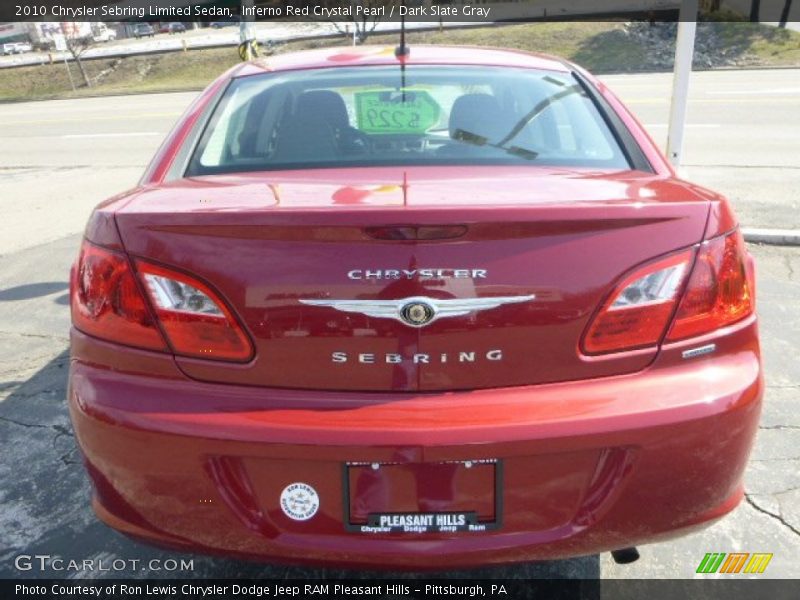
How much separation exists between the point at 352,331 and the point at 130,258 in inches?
23.5

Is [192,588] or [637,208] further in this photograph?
[192,588]

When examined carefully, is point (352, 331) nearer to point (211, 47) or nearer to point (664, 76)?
point (664, 76)

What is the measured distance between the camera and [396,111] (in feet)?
8.87

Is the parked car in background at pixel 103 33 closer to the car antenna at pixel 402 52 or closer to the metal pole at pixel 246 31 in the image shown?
the metal pole at pixel 246 31

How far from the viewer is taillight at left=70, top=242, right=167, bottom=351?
180 centimetres

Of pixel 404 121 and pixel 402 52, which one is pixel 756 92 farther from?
pixel 404 121

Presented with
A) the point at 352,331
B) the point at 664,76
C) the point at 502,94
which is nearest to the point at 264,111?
the point at 502,94

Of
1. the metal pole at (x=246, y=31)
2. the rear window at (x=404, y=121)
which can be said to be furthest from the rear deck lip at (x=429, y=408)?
the metal pole at (x=246, y=31)

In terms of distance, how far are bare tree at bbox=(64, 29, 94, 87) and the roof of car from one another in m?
38.4

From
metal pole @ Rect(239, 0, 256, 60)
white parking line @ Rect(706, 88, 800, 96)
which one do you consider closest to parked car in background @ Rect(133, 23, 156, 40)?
white parking line @ Rect(706, 88, 800, 96)

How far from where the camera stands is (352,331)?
67.0 inches

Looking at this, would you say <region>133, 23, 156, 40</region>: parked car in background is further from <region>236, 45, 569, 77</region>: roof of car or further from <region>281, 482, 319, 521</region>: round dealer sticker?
<region>281, 482, 319, 521</region>: round dealer sticker

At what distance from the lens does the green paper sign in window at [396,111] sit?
2.66m

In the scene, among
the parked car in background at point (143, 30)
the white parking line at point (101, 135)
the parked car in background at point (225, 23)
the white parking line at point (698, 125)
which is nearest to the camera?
the white parking line at point (698, 125)
